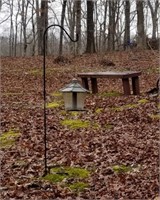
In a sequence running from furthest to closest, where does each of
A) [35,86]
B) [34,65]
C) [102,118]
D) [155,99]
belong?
[34,65] < [35,86] < [155,99] < [102,118]

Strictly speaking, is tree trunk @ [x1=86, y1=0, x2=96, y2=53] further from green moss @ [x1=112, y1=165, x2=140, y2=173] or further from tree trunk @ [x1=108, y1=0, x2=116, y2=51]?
green moss @ [x1=112, y1=165, x2=140, y2=173]

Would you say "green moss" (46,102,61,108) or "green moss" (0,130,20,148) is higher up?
"green moss" (46,102,61,108)

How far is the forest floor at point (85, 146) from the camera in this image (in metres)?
4.66

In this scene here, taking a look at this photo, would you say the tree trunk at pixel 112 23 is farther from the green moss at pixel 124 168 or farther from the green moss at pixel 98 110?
the green moss at pixel 124 168

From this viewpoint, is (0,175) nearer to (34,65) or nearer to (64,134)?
(64,134)

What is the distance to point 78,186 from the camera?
4.73 metres

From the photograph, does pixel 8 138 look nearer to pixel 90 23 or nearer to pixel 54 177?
pixel 54 177

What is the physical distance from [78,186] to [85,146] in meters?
1.61

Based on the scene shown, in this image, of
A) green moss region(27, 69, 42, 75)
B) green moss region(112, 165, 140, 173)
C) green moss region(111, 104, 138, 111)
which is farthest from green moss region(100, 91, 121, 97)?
green moss region(112, 165, 140, 173)

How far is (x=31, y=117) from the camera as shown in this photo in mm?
8625

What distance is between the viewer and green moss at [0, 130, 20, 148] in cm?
683

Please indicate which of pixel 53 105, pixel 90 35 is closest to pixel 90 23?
pixel 90 35

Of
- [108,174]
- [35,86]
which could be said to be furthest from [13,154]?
[35,86]

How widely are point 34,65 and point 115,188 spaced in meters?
13.4
